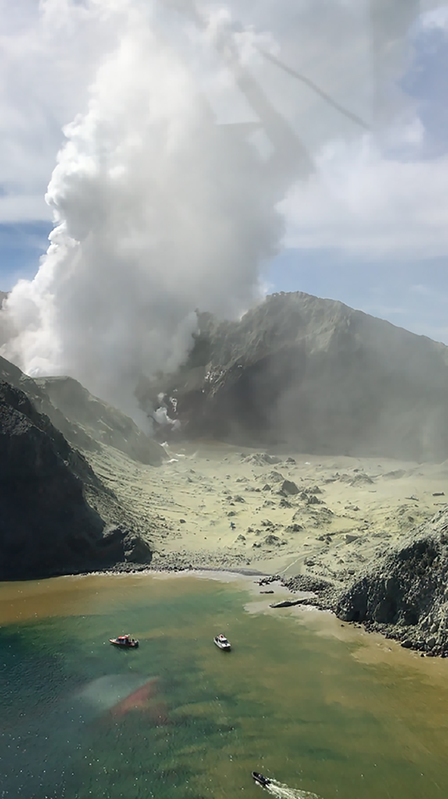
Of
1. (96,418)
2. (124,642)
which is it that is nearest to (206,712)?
(124,642)

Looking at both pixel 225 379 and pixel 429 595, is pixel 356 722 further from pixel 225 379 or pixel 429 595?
pixel 225 379

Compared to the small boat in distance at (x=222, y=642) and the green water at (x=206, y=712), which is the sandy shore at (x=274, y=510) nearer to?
the small boat in distance at (x=222, y=642)

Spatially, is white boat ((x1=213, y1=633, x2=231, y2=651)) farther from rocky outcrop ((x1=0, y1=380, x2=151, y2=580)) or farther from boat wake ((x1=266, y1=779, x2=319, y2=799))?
rocky outcrop ((x1=0, y1=380, x2=151, y2=580))

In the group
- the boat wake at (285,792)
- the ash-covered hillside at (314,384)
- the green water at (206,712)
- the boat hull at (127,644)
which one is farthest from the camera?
the ash-covered hillside at (314,384)

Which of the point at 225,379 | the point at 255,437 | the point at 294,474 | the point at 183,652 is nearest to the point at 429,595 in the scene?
the point at 183,652

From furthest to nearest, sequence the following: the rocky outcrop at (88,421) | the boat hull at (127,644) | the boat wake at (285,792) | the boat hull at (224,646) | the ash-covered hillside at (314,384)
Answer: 1. the ash-covered hillside at (314,384)
2. the rocky outcrop at (88,421)
3. the boat hull at (127,644)
4. the boat hull at (224,646)
5. the boat wake at (285,792)

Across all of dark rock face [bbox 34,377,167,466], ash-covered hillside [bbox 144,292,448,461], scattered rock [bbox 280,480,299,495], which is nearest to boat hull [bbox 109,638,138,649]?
scattered rock [bbox 280,480,299,495]

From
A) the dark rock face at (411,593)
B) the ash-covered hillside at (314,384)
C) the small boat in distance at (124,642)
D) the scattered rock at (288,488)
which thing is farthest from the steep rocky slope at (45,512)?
the ash-covered hillside at (314,384)

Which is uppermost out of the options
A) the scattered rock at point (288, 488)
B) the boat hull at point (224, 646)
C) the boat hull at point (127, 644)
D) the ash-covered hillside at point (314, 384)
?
the ash-covered hillside at point (314, 384)
